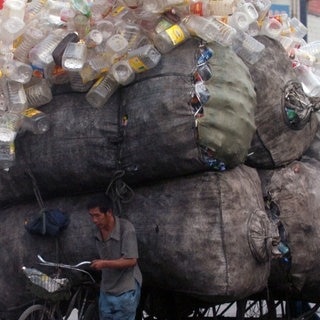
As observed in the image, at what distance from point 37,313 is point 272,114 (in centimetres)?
206

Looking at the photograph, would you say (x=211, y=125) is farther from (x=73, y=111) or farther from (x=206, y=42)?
(x=73, y=111)

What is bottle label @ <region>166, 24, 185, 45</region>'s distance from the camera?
4520 mm

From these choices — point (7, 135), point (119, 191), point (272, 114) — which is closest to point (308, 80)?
point (272, 114)

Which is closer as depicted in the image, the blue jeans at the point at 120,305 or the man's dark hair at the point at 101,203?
the man's dark hair at the point at 101,203

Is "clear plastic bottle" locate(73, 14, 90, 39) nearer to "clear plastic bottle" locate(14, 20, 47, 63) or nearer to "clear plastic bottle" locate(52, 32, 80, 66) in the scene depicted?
"clear plastic bottle" locate(52, 32, 80, 66)

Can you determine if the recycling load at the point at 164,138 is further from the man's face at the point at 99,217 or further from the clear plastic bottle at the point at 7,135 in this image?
the man's face at the point at 99,217

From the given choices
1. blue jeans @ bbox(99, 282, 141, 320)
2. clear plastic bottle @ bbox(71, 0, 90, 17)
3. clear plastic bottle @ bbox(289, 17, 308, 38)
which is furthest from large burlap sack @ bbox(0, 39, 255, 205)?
clear plastic bottle @ bbox(289, 17, 308, 38)

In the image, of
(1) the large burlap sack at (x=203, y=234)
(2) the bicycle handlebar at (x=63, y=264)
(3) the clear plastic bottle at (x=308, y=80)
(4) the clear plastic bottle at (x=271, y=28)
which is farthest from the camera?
(3) the clear plastic bottle at (x=308, y=80)

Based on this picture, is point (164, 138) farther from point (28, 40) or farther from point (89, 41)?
point (28, 40)

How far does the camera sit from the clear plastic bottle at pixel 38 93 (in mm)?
4820

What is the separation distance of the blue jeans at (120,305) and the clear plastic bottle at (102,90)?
118cm

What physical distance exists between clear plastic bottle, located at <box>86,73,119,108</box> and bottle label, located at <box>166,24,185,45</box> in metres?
0.45

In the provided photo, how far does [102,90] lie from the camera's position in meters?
4.67

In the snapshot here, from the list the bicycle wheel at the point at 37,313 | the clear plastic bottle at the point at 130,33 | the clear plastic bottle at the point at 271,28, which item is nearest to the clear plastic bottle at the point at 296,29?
the clear plastic bottle at the point at 271,28
